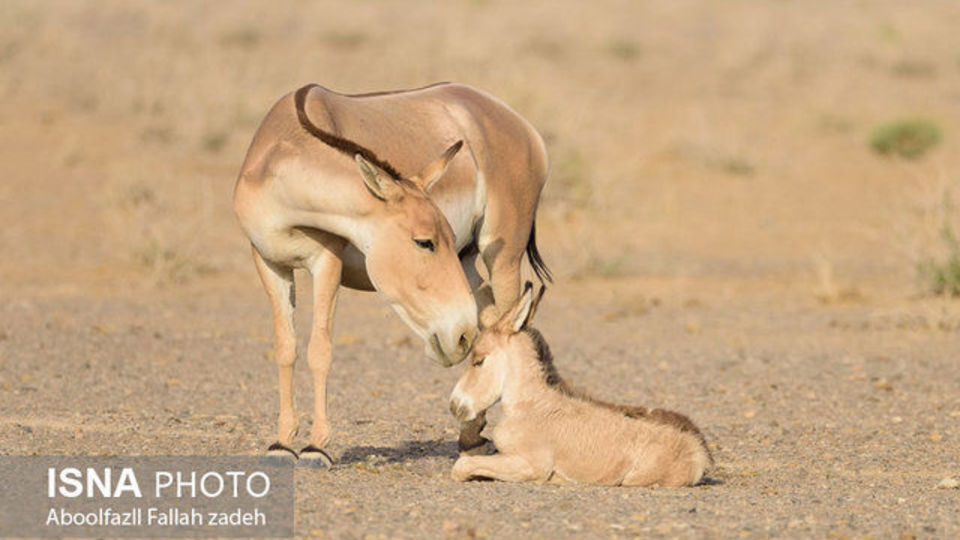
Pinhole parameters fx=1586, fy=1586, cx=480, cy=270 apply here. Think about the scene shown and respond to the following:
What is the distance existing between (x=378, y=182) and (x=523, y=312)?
0.93 m

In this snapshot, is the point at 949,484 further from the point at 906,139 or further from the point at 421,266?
the point at 906,139

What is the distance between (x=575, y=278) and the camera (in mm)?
16750

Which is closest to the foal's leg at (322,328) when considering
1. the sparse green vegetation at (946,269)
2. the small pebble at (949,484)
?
the small pebble at (949,484)

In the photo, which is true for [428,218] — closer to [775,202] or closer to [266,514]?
[266,514]

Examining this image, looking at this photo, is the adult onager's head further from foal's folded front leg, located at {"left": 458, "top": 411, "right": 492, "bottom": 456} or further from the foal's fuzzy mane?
foal's folded front leg, located at {"left": 458, "top": 411, "right": 492, "bottom": 456}

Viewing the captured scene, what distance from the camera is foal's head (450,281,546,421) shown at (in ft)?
23.6

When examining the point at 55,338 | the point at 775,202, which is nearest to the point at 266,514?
the point at 55,338

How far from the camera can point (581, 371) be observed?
37.9 feet

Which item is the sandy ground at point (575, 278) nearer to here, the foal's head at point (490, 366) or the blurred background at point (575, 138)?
the blurred background at point (575, 138)

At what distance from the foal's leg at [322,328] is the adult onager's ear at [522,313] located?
0.81 metres

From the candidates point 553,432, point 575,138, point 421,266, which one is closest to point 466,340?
point 421,266

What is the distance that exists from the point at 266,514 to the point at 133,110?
63.3ft

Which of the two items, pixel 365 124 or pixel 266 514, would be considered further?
pixel 365 124

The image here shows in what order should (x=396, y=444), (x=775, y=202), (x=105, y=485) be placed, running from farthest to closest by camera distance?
(x=775, y=202), (x=396, y=444), (x=105, y=485)
